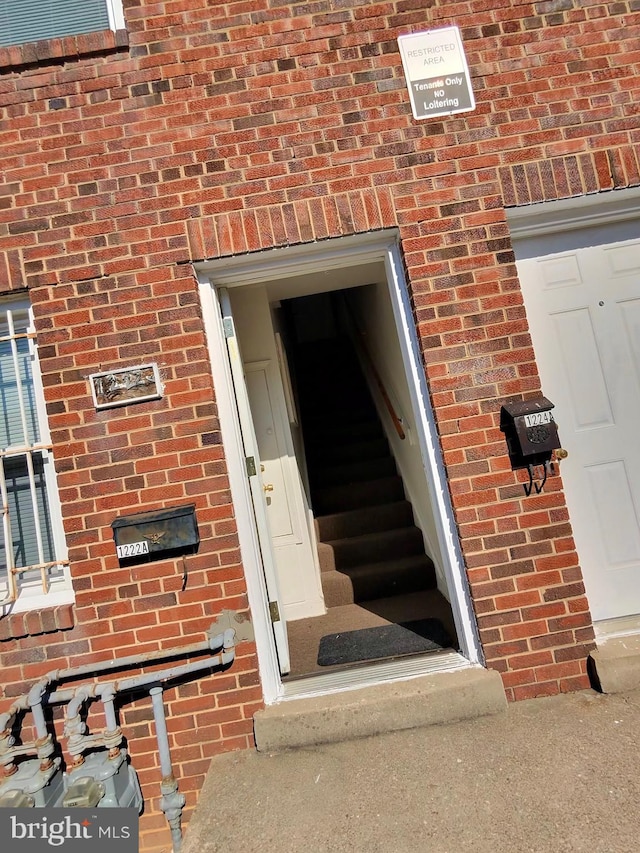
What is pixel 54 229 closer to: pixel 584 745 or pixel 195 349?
pixel 195 349

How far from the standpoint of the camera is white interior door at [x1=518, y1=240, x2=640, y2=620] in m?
2.90

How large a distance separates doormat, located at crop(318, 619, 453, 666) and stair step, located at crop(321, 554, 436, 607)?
0.59 metres

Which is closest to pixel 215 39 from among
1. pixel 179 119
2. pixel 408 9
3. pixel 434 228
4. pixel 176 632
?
pixel 179 119

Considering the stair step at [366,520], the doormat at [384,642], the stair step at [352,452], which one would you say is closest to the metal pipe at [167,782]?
the doormat at [384,642]

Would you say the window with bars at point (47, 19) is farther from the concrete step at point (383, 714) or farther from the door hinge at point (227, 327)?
the concrete step at point (383, 714)

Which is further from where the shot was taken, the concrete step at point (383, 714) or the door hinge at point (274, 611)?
the door hinge at point (274, 611)

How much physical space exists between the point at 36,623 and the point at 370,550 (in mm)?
2643

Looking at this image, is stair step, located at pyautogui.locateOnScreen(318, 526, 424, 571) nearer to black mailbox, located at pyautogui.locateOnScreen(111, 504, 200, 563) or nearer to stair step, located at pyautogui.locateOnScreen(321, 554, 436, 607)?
stair step, located at pyautogui.locateOnScreen(321, 554, 436, 607)

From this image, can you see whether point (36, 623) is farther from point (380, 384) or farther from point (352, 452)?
point (380, 384)

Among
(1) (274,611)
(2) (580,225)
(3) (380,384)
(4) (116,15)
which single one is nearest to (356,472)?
(3) (380,384)

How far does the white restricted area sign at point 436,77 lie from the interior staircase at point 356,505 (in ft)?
10.2

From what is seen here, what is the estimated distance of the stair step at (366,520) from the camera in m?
4.75

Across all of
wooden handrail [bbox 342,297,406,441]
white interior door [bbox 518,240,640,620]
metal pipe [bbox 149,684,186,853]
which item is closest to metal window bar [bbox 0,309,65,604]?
metal pipe [bbox 149,684,186,853]

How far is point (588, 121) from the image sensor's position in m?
2.81
